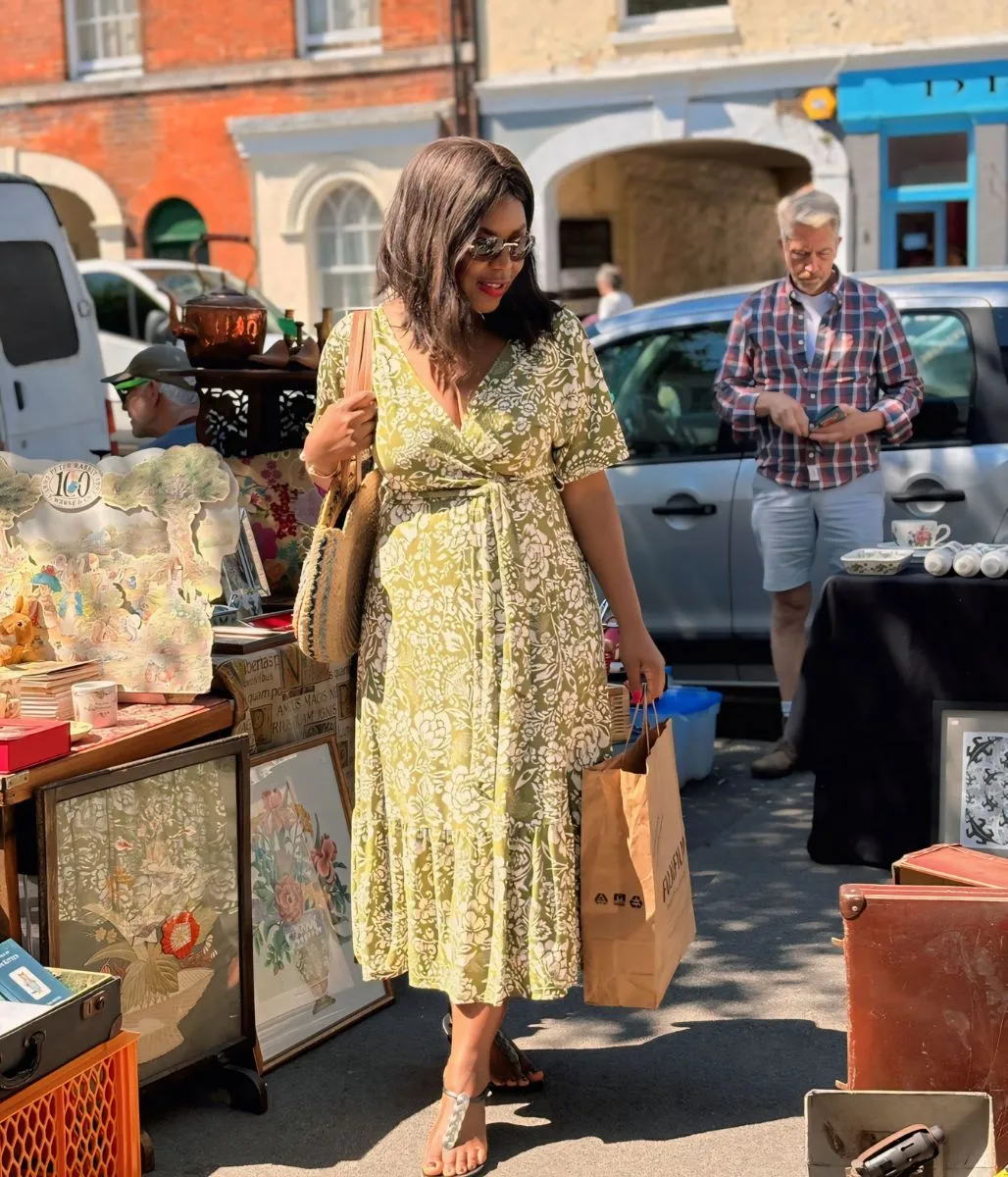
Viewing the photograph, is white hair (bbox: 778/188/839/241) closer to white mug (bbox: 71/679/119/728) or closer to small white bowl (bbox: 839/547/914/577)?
Answer: small white bowl (bbox: 839/547/914/577)

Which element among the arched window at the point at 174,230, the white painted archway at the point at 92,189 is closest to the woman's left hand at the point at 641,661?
the arched window at the point at 174,230

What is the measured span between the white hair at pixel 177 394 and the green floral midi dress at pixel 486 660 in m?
2.61

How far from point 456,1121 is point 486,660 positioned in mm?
926

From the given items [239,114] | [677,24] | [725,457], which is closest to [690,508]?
[725,457]

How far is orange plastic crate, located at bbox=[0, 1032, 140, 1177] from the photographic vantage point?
2949 mm

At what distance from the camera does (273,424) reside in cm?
458

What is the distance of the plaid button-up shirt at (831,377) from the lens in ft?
19.2

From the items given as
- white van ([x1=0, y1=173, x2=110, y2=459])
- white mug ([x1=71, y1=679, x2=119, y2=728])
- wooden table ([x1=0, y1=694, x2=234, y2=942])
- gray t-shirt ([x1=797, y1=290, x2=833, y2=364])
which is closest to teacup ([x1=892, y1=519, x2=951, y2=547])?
gray t-shirt ([x1=797, y1=290, x2=833, y2=364])

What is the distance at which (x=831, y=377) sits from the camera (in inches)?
232

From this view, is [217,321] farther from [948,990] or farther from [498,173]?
[948,990]

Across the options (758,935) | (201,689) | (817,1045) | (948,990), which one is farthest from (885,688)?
(201,689)

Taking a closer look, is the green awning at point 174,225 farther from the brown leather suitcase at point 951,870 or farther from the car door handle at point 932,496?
the brown leather suitcase at point 951,870

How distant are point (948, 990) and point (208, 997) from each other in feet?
5.02

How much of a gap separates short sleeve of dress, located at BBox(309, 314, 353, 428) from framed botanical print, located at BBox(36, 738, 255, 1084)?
30.9 inches
